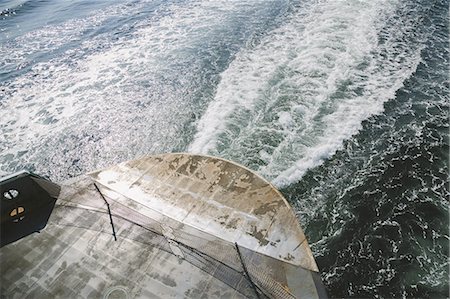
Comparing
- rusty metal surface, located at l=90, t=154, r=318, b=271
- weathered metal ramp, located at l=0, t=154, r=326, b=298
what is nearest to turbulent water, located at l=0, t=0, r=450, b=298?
rusty metal surface, located at l=90, t=154, r=318, b=271

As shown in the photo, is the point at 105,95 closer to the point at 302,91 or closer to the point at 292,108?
the point at 292,108

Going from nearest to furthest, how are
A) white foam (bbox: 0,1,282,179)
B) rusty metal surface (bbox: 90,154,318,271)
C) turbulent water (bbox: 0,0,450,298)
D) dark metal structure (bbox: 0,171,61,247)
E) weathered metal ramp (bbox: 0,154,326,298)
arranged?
1. weathered metal ramp (bbox: 0,154,326,298)
2. rusty metal surface (bbox: 90,154,318,271)
3. dark metal structure (bbox: 0,171,61,247)
4. turbulent water (bbox: 0,0,450,298)
5. white foam (bbox: 0,1,282,179)

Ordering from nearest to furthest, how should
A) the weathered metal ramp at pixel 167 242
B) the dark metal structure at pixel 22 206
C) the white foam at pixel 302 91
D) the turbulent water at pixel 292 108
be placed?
1. the weathered metal ramp at pixel 167 242
2. the dark metal structure at pixel 22 206
3. the turbulent water at pixel 292 108
4. the white foam at pixel 302 91

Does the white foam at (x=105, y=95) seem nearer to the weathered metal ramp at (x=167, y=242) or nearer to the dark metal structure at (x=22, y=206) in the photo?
the dark metal structure at (x=22, y=206)

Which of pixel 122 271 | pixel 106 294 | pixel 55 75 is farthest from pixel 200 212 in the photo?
pixel 55 75

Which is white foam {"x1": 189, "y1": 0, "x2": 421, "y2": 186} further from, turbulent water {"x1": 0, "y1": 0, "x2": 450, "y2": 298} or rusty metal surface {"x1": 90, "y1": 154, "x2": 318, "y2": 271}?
rusty metal surface {"x1": 90, "y1": 154, "x2": 318, "y2": 271}

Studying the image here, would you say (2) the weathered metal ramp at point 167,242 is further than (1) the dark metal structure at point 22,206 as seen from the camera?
No

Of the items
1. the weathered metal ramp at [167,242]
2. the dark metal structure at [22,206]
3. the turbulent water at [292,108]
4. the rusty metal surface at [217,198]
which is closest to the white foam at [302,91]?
the turbulent water at [292,108]
